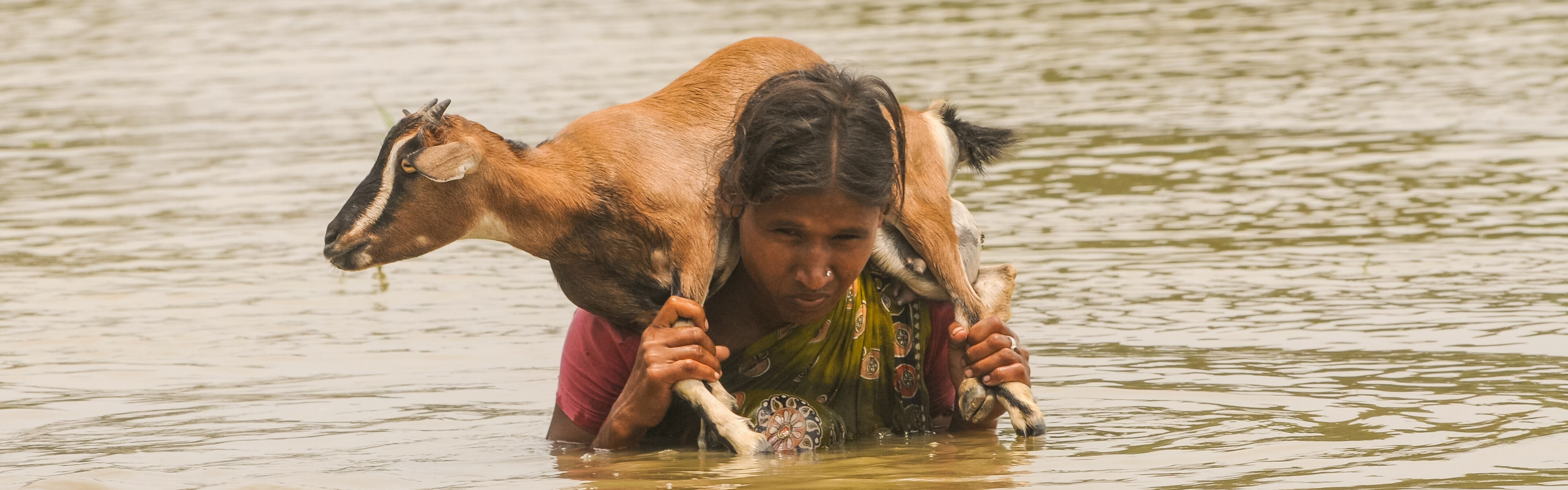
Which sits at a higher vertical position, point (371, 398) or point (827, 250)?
point (827, 250)

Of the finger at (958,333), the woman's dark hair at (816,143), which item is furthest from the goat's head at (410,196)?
the finger at (958,333)

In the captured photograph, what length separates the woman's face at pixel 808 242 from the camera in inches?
154

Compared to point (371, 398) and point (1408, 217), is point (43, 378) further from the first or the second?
point (1408, 217)

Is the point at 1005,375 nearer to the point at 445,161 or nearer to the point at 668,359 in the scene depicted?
the point at 668,359

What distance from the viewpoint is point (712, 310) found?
4.37m

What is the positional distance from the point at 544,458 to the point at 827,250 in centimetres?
107

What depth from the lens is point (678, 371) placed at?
12.8 feet

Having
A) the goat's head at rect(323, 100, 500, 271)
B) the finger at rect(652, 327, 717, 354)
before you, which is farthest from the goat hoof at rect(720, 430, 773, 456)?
the goat's head at rect(323, 100, 500, 271)

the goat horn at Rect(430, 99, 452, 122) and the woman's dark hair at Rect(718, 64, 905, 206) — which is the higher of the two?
the goat horn at Rect(430, 99, 452, 122)

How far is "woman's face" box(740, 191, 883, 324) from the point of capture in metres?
3.90

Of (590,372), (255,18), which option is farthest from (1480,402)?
(255,18)

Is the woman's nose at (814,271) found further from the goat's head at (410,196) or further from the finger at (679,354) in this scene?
the goat's head at (410,196)

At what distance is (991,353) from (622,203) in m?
0.90

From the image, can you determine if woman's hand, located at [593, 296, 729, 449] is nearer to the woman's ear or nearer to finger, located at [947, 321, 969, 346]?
the woman's ear
